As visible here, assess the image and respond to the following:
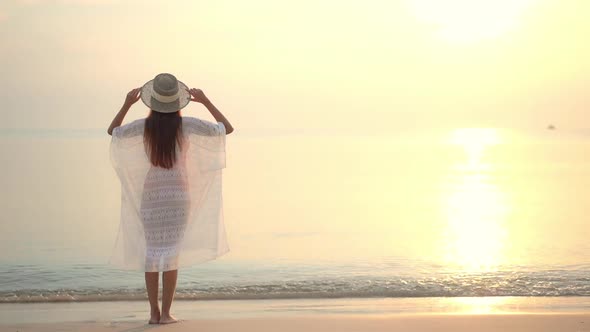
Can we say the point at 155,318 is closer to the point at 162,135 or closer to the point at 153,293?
the point at 153,293

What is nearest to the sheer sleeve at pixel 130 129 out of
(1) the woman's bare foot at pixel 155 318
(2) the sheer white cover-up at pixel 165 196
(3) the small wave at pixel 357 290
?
(2) the sheer white cover-up at pixel 165 196

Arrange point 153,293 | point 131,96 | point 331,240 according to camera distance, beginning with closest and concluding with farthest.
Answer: point 131,96
point 153,293
point 331,240

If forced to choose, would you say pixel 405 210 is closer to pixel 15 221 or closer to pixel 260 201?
pixel 260 201

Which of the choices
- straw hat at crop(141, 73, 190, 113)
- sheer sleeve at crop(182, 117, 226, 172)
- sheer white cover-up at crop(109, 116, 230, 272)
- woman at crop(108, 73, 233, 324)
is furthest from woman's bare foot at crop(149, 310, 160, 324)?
straw hat at crop(141, 73, 190, 113)

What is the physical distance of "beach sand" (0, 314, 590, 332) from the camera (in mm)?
6957

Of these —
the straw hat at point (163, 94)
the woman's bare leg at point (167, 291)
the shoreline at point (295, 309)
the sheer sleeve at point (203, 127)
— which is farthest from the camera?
the shoreline at point (295, 309)

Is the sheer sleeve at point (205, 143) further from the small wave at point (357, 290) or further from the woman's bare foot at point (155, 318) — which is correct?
the small wave at point (357, 290)

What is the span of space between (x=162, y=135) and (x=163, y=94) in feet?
1.02

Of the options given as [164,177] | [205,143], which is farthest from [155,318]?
[205,143]

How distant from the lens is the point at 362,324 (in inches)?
282

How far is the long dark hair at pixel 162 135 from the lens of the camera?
22.2ft

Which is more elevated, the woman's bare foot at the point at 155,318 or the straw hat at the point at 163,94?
the straw hat at the point at 163,94

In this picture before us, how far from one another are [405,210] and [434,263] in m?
7.05

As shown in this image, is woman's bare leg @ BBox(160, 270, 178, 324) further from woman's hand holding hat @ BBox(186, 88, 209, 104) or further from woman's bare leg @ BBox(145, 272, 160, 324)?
woman's hand holding hat @ BBox(186, 88, 209, 104)
